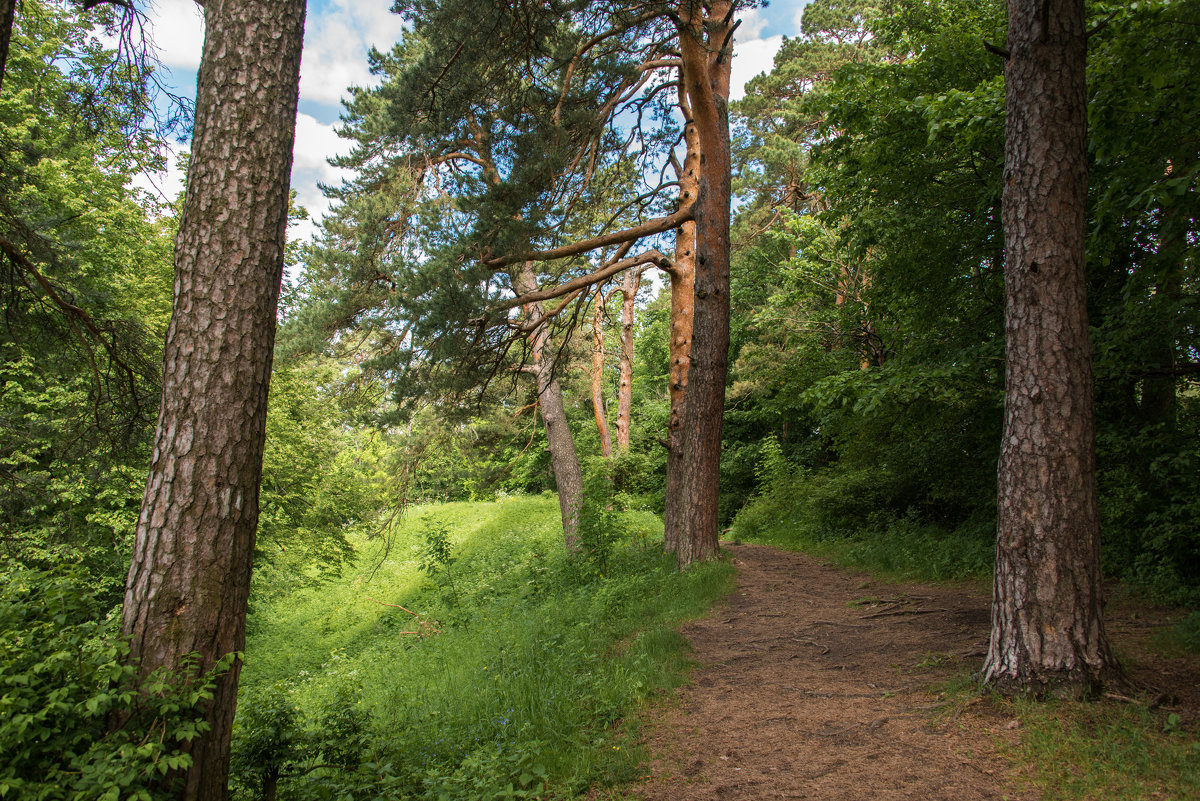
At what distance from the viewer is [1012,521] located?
3.95 m

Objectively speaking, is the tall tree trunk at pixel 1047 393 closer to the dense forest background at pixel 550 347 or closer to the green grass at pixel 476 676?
the dense forest background at pixel 550 347

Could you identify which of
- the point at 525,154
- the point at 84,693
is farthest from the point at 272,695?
the point at 525,154

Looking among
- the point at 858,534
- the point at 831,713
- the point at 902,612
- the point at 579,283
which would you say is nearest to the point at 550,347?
the point at 579,283

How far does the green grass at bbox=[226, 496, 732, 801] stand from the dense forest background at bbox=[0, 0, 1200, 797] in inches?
3.0

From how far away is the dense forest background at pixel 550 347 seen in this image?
460 centimetres

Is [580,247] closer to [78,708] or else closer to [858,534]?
[78,708]

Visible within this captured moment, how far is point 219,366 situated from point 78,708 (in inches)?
62.3

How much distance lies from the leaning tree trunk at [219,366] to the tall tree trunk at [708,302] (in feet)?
18.8

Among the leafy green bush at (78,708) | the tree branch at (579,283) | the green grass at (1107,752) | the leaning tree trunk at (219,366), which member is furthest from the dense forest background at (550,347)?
the green grass at (1107,752)

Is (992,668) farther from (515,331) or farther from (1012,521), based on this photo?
(515,331)

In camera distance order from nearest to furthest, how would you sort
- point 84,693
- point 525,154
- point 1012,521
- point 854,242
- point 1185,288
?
point 84,693, point 1012,521, point 1185,288, point 525,154, point 854,242

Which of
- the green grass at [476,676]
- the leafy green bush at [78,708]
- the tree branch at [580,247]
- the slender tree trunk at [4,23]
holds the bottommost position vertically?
the green grass at [476,676]

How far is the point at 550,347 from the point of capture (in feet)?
46.9

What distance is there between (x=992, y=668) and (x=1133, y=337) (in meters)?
4.09
